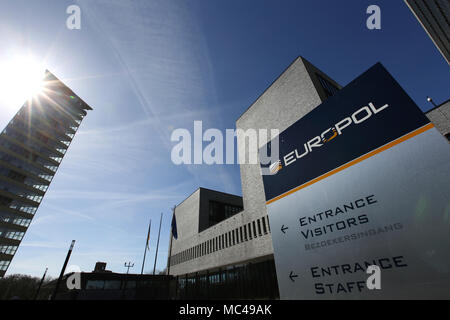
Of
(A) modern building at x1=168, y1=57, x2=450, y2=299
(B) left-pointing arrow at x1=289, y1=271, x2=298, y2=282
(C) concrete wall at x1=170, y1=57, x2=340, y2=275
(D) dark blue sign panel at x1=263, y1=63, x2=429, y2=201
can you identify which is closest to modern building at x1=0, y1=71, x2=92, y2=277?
(A) modern building at x1=168, y1=57, x2=450, y2=299

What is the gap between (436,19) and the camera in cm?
1361

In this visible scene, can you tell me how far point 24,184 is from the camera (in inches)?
1745

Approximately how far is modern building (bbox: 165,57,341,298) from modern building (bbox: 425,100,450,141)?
7445 millimetres

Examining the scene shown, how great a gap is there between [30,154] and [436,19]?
236ft

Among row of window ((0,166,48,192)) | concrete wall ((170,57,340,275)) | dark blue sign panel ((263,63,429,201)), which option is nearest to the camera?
dark blue sign panel ((263,63,429,201))

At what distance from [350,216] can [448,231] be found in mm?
1072

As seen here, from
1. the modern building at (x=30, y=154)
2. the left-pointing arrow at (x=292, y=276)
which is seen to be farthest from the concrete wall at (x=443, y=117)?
the modern building at (x=30, y=154)

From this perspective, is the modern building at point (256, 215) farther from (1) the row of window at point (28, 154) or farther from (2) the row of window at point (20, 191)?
(1) the row of window at point (28, 154)

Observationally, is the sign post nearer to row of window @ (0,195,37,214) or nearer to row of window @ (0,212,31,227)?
row of window @ (0,212,31,227)

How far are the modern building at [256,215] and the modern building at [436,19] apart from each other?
777 cm

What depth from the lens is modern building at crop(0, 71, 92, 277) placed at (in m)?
40.2
